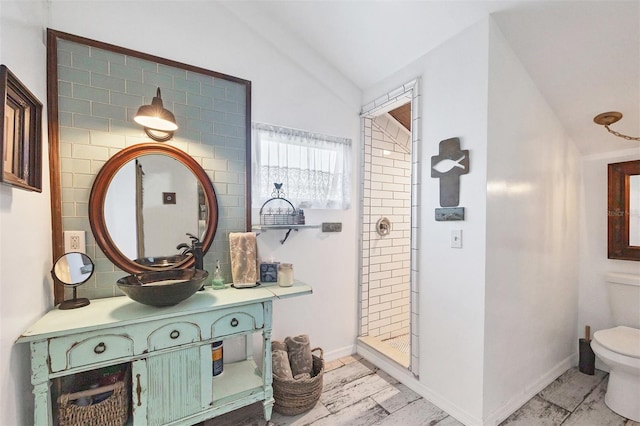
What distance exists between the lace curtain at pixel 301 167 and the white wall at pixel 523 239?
1.21 meters

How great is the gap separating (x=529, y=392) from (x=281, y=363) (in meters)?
1.79

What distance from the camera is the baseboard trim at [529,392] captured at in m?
1.73

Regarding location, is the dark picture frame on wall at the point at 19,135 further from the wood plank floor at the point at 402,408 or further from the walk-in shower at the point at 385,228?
the walk-in shower at the point at 385,228

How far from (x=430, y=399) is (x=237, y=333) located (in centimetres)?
145

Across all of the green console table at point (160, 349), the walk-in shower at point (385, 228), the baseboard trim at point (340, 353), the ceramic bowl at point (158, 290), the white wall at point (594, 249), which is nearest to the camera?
the green console table at point (160, 349)

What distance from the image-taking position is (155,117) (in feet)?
5.12

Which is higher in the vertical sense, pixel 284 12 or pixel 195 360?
pixel 284 12

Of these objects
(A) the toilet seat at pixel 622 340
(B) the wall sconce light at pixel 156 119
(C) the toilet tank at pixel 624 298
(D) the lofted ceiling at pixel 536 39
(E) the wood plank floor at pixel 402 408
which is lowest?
(E) the wood plank floor at pixel 402 408

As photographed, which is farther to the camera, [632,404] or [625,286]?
[625,286]

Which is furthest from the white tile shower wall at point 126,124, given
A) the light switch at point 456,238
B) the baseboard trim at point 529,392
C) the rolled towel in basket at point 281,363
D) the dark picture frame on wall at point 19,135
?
the baseboard trim at point 529,392

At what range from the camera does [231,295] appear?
66.6 inches

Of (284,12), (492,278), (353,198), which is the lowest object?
(492,278)

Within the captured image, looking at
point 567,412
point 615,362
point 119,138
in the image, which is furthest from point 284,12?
point 567,412

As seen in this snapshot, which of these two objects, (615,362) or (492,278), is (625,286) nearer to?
(615,362)
